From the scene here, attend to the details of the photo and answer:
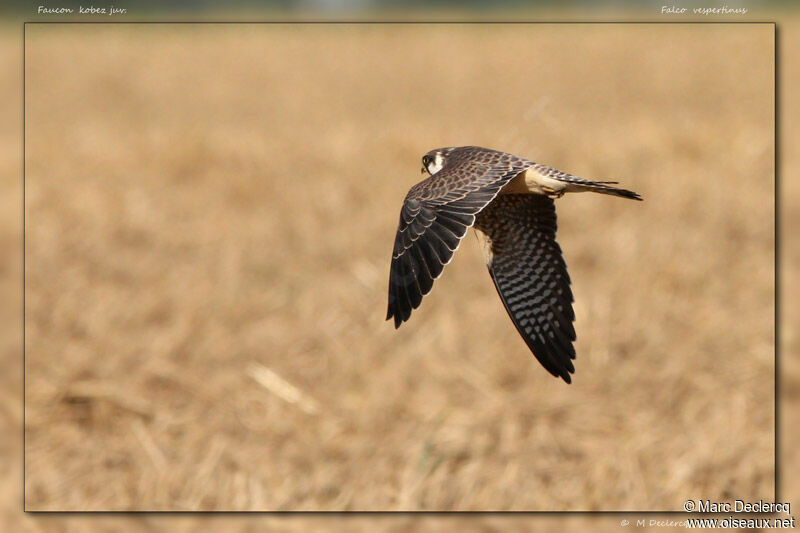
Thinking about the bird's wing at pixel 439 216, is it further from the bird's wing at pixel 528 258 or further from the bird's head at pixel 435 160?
the bird's wing at pixel 528 258

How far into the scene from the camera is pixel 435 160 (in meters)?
2.05

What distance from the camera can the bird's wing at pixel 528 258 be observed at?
2070 mm

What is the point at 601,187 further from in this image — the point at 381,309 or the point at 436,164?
the point at 381,309

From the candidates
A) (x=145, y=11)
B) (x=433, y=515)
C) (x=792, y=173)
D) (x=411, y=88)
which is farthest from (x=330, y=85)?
(x=145, y=11)

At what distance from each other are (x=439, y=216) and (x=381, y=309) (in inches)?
421

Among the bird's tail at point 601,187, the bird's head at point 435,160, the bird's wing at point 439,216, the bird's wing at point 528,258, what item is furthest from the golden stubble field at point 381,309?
the bird's tail at point 601,187

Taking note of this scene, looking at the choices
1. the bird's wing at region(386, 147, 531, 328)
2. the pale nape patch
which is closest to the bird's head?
the pale nape patch

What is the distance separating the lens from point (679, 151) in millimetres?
10570

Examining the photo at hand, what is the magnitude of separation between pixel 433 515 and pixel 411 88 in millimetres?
11153

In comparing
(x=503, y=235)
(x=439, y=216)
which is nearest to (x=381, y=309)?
(x=503, y=235)

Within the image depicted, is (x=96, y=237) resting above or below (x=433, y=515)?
above

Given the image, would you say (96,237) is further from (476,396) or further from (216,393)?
(476,396)

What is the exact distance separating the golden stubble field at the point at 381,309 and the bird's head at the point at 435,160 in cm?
616

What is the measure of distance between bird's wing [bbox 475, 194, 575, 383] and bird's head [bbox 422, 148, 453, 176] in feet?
0.80
